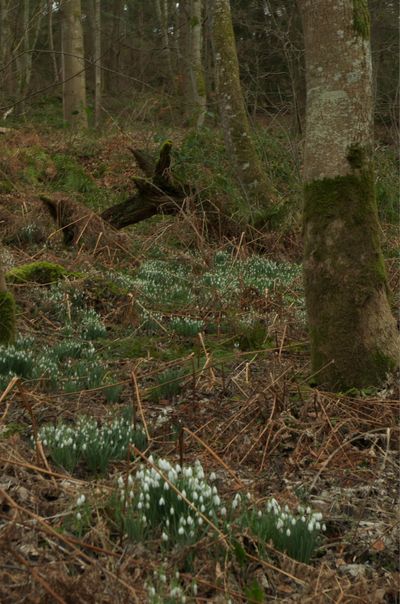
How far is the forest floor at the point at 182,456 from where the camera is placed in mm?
2898

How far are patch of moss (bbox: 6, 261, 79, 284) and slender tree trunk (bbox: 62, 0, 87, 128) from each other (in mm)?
12677

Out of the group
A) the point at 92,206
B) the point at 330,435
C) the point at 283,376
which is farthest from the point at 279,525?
the point at 92,206

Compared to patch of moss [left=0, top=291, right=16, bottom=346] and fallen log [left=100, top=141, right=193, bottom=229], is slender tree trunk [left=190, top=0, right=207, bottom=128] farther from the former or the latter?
patch of moss [left=0, top=291, right=16, bottom=346]

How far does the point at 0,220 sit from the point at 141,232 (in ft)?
9.12

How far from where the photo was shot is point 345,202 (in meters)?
5.05

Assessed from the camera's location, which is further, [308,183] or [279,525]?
[308,183]

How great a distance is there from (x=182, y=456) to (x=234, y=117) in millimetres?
10790

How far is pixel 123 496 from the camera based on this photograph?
3.34 m

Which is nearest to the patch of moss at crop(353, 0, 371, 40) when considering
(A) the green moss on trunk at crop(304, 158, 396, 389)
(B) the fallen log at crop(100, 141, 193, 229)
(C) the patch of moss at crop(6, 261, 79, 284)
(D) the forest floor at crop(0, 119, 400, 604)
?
(A) the green moss on trunk at crop(304, 158, 396, 389)

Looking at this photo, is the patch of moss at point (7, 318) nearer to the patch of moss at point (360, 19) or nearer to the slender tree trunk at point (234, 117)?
the patch of moss at point (360, 19)

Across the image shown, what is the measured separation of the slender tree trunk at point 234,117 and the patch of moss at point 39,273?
4802mm

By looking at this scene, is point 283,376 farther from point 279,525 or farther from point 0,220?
point 0,220

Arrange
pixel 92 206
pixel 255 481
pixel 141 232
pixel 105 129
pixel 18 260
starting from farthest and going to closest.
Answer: pixel 105 129 → pixel 92 206 → pixel 141 232 → pixel 18 260 → pixel 255 481

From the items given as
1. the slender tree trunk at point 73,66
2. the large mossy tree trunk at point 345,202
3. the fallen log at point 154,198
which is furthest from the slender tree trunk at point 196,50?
the large mossy tree trunk at point 345,202
